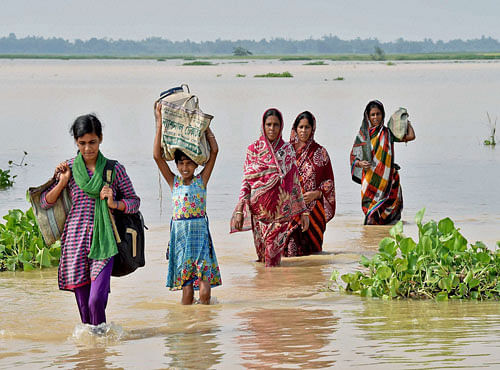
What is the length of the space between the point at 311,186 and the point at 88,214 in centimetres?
402

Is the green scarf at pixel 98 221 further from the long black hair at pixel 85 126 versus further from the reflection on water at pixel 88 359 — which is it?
the reflection on water at pixel 88 359

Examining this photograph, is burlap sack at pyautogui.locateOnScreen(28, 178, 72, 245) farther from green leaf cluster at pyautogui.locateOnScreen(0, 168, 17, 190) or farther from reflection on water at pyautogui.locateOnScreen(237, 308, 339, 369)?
green leaf cluster at pyautogui.locateOnScreen(0, 168, 17, 190)

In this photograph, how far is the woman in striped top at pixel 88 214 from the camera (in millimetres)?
6551

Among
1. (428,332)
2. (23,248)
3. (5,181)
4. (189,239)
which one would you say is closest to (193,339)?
(189,239)

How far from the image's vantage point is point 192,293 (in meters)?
7.95

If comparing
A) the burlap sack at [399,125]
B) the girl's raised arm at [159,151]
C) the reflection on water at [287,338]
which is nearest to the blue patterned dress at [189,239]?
the girl's raised arm at [159,151]

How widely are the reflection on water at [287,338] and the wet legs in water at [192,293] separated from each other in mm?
305

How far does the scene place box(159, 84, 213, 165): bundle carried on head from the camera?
24.9ft

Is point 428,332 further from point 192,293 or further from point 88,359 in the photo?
point 88,359

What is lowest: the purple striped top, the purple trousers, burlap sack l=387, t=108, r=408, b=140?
the purple trousers

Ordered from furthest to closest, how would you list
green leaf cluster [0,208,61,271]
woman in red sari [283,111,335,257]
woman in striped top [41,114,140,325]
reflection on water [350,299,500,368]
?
woman in red sari [283,111,335,257] < green leaf cluster [0,208,61,271] < woman in striped top [41,114,140,325] < reflection on water [350,299,500,368]

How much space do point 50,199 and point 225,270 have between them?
10.8 ft

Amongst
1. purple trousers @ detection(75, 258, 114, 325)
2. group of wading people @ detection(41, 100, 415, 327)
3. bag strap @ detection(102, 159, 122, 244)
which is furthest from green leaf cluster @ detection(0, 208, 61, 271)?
bag strap @ detection(102, 159, 122, 244)

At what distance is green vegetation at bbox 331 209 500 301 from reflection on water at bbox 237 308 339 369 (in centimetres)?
62
